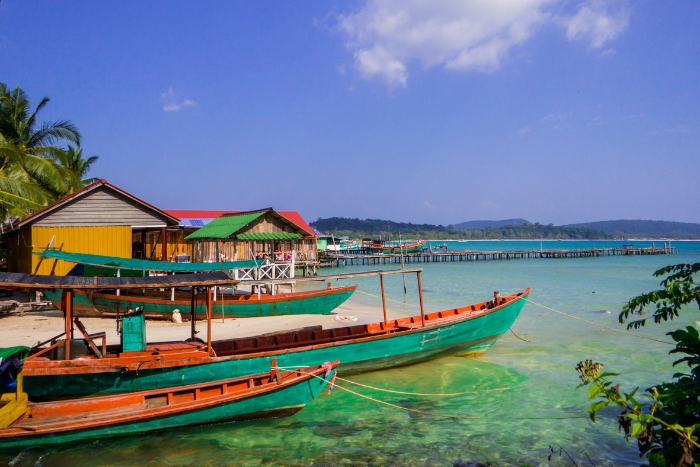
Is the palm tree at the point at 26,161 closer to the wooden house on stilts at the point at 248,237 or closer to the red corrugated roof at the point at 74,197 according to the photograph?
the red corrugated roof at the point at 74,197

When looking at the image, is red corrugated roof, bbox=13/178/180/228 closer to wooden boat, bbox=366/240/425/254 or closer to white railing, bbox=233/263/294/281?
white railing, bbox=233/263/294/281

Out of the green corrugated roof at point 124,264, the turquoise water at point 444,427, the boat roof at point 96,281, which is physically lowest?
the turquoise water at point 444,427

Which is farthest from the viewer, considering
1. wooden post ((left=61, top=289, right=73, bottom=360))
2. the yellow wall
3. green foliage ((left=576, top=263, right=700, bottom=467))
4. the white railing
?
the white railing

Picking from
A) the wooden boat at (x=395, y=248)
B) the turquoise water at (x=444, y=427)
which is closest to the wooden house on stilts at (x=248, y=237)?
the turquoise water at (x=444, y=427)

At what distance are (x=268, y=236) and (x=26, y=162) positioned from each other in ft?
37.1

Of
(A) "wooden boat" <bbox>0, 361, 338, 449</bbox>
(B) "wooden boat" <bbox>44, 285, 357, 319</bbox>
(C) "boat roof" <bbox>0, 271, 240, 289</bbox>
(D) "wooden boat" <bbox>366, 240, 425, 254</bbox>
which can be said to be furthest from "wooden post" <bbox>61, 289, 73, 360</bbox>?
(D) "wooden boat" <bbox>366, 240, 425, 254</bbox>

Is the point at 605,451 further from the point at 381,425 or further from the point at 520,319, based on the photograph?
the point at 520,319

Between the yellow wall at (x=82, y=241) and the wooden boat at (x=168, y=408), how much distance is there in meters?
12.1

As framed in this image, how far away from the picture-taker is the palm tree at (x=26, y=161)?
18.5m

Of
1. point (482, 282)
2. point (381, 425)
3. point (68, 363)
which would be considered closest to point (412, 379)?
point (381, 425)

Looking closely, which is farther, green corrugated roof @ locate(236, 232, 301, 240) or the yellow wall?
green corrugated roof @ locate(236, 232, 301, 240)

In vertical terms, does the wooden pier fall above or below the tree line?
below

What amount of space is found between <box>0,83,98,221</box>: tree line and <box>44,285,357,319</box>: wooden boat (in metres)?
4.57

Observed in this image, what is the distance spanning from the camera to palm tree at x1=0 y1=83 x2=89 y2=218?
18516 millimetres
